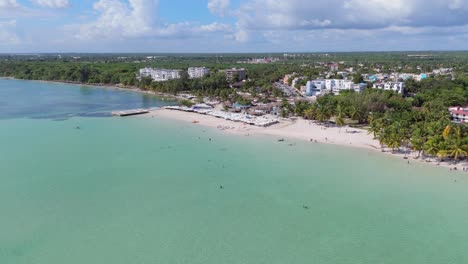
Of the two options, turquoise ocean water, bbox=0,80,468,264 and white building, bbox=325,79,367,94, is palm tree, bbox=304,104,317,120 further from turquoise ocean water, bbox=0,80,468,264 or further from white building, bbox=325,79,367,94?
white building, bbox=325,79,367,94

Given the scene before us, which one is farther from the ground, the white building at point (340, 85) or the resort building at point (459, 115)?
the white building at point (340, 85)

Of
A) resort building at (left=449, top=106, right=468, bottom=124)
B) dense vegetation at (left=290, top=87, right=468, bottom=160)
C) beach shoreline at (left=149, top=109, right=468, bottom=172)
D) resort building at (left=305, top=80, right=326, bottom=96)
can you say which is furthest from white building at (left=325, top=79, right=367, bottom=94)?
beach shoreline at (left=149, top=109, right=468, bottom=172)

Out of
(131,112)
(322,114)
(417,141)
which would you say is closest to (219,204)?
(417,141)

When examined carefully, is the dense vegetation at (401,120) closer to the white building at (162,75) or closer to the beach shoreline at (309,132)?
the beach shoreline at (309,132)

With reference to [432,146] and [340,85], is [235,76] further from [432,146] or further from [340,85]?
[432,146]

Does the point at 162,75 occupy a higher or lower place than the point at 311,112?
higher

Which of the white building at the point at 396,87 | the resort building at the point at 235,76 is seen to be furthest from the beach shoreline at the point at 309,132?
the resort building at the point at 235,76
